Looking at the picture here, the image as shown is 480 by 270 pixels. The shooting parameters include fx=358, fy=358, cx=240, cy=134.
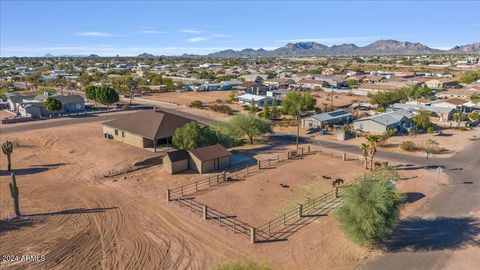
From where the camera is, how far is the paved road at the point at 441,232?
2108cm

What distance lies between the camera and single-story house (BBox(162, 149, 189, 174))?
3625 cm

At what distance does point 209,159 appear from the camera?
36.8m

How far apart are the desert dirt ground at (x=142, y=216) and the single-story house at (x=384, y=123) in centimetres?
1705

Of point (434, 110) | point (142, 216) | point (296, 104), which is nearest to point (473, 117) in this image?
point (434, 110)

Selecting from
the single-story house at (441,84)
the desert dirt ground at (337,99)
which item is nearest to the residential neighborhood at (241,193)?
the desert dirt ground at (337,99)

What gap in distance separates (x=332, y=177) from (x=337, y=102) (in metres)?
56.1

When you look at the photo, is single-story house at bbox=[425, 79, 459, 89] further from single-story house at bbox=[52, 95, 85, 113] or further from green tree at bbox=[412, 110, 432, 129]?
single-story house at bbox=[52, 95, 85, 113]

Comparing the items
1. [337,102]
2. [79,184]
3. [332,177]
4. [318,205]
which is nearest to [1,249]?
[79,184]

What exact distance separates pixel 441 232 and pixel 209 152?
22161 millimetres

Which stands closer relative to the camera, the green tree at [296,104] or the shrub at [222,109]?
the green tree at [296,104]

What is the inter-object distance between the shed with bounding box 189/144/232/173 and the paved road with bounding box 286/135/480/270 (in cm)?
1877

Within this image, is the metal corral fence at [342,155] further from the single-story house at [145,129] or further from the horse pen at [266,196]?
the single-story house at [145,129]

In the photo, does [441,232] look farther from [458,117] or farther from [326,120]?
[458,117]

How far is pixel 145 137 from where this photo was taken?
1721 inches
